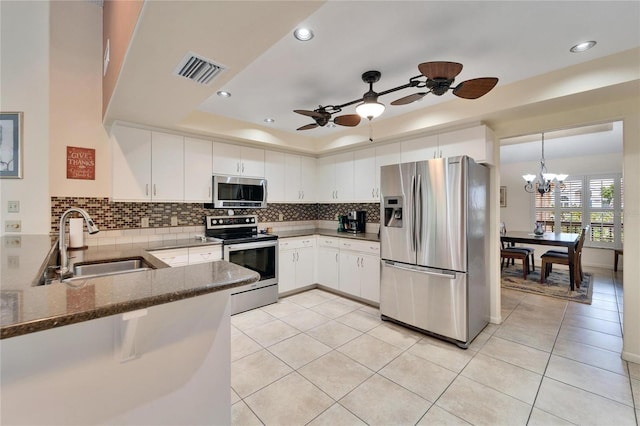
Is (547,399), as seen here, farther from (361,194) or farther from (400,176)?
(361,194)

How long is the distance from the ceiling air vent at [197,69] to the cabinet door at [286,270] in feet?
8.47

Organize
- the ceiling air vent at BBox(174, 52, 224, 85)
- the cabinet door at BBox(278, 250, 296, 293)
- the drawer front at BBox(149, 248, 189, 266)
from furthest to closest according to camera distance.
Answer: the cabinet door at BBox(278, 250, 296, 293)
the drawer front at BBox(149, 248, 189, 266)
the ceiling air vent at BBox(174, 52, 224, 85)

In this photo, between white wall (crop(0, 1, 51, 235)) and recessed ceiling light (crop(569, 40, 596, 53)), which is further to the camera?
white wall (crop(0, 1, 51, 235))

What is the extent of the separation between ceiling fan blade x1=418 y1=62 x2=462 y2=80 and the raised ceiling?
321 mm

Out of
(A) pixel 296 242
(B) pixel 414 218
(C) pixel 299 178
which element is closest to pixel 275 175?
(C) pixel 299 178

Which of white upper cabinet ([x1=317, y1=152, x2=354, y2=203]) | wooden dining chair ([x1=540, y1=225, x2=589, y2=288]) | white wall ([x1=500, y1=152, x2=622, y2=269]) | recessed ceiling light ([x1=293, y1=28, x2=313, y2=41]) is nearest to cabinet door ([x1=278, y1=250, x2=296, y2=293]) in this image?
white upper cabinet ([x1=317, y1=152, x2=354, y2=203])

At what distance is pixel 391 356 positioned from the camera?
2504 millimetres

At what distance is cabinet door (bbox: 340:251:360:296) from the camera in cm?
383

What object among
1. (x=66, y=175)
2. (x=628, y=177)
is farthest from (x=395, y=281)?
(x=66, y=175)

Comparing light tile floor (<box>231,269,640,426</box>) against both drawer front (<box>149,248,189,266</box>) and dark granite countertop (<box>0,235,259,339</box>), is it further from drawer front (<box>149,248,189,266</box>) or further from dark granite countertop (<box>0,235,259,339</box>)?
dark granite countertop (<box>0,235,259,339</box>)

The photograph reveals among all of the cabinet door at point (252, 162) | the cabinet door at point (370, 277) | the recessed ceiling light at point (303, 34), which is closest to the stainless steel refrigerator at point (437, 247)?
the cabinet door at point (370, 277)

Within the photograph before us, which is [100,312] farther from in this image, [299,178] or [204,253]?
[299,178]

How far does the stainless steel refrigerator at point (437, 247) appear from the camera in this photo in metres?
2.64

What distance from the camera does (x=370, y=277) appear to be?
12.0 ft
